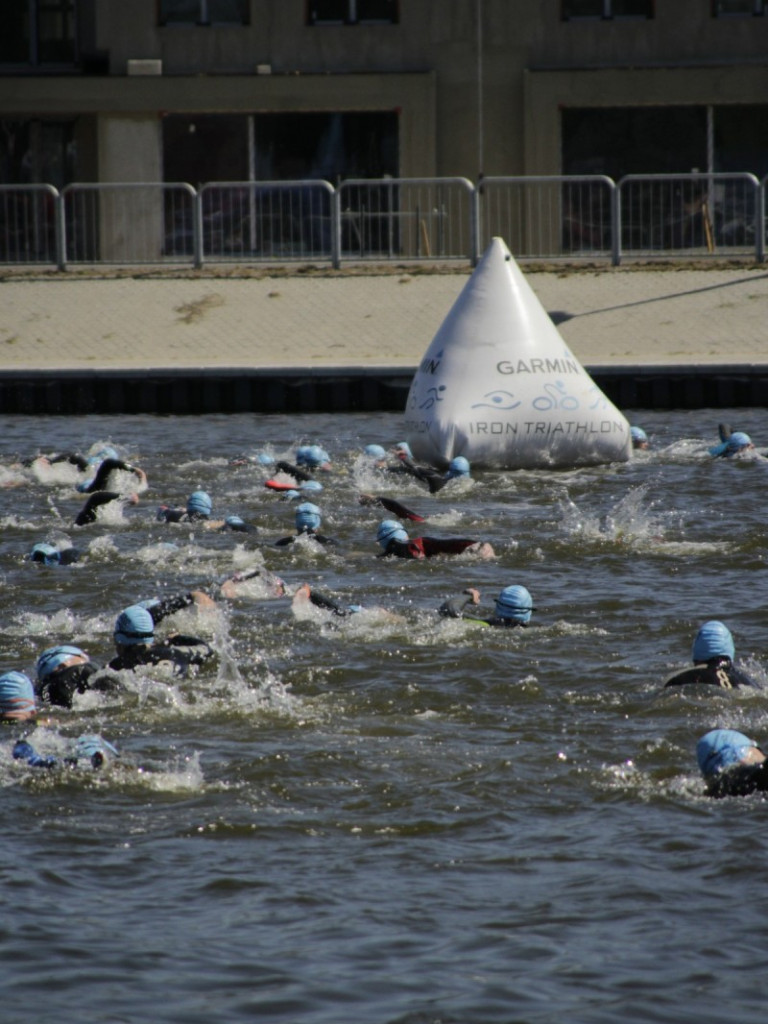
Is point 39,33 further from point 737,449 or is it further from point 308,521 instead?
point 308,521

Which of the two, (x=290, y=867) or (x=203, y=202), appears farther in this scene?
(x=203, y=202)

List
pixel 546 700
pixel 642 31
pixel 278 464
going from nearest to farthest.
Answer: pixel 546 700 < pixel 278 464 < pixel 642 31

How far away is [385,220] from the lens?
28297mm

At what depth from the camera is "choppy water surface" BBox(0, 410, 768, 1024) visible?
21.2ft

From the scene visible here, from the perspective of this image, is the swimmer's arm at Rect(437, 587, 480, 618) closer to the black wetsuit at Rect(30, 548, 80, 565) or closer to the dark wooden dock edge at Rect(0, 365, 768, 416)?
the black wetsuit at Rect(30, 548, 80, 565)

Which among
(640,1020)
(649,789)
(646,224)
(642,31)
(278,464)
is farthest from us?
(642,31)

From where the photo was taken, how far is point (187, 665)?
10.4 m

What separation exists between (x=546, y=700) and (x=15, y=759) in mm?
3003

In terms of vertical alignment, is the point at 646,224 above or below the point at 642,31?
below

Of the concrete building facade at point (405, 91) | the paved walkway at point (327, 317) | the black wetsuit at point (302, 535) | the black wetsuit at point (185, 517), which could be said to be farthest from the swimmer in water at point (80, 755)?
the concrete building facade at point (405, 91)

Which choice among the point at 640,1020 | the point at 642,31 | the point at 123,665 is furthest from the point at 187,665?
the point at 642,31

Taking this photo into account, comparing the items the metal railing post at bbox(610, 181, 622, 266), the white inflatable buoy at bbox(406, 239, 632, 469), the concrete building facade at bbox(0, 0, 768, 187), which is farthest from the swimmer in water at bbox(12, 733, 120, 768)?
the concrete building facade at bbox(0, 0, 768, 187)

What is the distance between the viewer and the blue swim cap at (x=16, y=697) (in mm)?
9414

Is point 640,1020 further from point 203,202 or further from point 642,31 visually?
point 642,31
